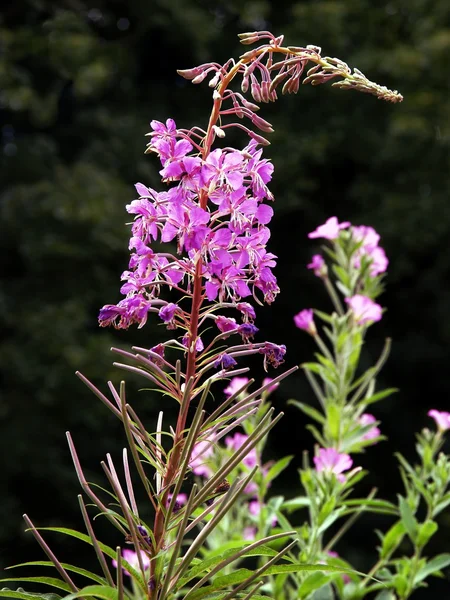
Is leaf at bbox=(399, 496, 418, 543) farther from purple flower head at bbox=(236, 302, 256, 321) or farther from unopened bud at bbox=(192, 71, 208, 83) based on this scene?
unopened bud at bbox=(192, 71, 208, 83)

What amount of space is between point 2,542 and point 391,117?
215 inches

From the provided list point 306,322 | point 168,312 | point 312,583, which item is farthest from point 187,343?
point 306,322

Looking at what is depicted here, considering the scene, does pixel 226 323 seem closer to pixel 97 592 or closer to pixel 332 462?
pixel 97 592

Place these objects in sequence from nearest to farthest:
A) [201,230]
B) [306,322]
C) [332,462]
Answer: [201,230], [332,462], [306,322]

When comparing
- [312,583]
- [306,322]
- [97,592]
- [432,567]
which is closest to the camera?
[97,592]

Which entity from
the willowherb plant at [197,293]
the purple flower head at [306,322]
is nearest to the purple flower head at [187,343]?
the willowherb plant at [197,293]

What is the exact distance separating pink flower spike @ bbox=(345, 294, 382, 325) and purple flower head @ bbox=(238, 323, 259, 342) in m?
1.22

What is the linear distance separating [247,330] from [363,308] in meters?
1.26

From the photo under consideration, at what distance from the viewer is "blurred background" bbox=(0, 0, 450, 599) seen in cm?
746

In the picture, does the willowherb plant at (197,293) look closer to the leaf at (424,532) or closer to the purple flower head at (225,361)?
the purple flower head at (225,361)

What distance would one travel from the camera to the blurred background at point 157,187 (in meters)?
7.46

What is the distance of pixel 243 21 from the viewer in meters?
9.33

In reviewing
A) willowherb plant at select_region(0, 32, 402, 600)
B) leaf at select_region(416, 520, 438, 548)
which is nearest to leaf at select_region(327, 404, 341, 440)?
leaf at select_region(416, 520, 438, 548)

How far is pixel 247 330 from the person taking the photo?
1.17 metres
